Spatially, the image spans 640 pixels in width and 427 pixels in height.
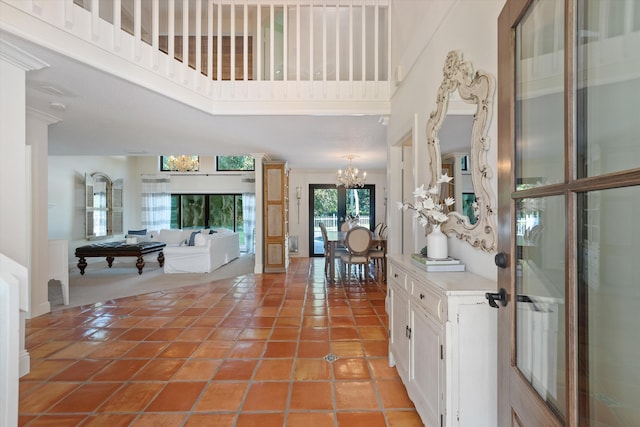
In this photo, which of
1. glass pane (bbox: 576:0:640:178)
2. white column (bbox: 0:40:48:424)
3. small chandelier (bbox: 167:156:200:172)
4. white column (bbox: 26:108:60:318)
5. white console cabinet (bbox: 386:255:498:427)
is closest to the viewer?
glass pane (bbox: 576:0:640:178)

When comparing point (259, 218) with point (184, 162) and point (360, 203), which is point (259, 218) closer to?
point (360, 203)

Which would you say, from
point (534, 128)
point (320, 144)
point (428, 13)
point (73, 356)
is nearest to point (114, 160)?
point (320, 144)

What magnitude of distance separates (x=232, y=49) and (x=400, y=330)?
11.6 feet

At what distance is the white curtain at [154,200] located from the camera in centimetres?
950

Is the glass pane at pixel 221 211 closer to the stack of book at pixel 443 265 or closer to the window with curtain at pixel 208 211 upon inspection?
the window with curtain at pixel 208 211

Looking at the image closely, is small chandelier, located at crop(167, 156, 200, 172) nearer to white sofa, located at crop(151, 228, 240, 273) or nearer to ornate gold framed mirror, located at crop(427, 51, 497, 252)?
white sofa, located at crop(151, 228, 240, 273)

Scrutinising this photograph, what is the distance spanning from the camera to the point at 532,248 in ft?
3.28

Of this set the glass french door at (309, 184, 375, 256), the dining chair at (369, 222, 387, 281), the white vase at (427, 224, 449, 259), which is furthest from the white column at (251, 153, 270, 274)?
the white vase at (427, 224, 449, 259)

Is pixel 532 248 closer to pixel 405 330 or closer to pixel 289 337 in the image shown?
pixel 405 330

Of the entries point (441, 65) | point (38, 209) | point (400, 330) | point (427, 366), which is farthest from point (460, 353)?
point (38, 209)

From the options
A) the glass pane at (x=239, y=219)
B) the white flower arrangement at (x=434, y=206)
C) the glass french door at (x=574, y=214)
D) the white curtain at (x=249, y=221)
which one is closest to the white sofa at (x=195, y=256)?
the white curtain at (x=249, y=221)

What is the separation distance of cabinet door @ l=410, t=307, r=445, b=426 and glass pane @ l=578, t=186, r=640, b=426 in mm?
705

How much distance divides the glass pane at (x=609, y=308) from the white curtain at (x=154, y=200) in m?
10.5

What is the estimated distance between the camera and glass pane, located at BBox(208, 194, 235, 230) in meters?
9.90
